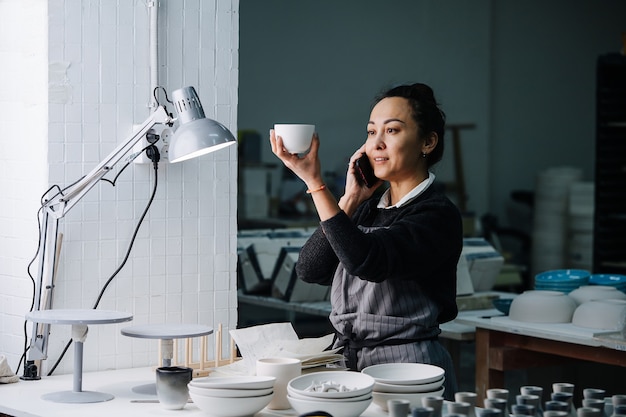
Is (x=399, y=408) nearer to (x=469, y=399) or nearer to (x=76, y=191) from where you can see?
(x=469, y=399)

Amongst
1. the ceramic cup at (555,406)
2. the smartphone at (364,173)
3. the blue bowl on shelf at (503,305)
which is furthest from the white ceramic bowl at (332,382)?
the blue bowl on shelf at (503,305)

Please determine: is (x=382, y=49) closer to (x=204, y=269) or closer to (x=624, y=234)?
(x=624, y=234)

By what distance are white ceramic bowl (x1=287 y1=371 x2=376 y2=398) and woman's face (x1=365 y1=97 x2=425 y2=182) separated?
2.37 ft

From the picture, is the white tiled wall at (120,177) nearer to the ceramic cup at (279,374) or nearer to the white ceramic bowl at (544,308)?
the ceramic cup at (279,374)

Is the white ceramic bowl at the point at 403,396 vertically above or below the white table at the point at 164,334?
below

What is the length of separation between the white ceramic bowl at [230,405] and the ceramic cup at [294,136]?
74cm

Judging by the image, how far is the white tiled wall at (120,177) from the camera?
336 cm

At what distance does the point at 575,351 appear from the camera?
15.4 feet

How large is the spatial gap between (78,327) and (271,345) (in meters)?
0.57

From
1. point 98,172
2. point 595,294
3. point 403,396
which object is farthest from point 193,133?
point 595,294

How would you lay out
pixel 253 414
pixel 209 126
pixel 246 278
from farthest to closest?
pixel 246 278, pixel 209 126, pixel 253 414

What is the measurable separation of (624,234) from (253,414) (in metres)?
6.35

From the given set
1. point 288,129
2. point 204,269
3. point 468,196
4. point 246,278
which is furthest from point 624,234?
point 288,129

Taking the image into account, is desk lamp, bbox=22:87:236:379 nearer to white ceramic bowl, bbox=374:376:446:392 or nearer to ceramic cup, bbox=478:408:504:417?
white ceramic bowl, bbox=374:376:446:392
